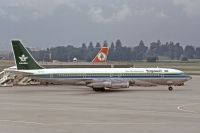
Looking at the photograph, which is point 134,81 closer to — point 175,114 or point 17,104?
point 17,104

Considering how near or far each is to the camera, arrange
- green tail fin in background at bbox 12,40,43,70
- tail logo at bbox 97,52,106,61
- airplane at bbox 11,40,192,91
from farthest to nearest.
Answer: tail logo at bbox 97,52,106,61 < green tail fin in background at bbox 12,40,43,70 < airplane at bbox 11,40,192,91

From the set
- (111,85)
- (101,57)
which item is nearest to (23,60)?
(111,85)

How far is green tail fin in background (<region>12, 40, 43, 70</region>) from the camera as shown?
65500 mm

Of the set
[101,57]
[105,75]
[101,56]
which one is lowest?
[105,75]

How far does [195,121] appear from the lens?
31.8m

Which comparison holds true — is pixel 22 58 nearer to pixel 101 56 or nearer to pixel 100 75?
pixel 100 75

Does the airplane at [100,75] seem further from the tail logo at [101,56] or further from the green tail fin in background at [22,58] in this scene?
the tail logo at [101,56]

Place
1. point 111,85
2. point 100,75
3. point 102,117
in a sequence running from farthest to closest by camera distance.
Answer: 1. point 100,75
2. point 111,85
3. point 102,117

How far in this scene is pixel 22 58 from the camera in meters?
65.8

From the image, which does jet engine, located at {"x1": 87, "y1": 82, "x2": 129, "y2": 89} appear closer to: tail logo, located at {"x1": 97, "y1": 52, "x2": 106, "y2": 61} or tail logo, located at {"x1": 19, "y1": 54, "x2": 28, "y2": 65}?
tail logo, located at {"x1": 19, "y1": 54, "x2": 28, "y2": 65}

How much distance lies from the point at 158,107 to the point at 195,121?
33.3ft

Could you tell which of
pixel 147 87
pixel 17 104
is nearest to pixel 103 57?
pixel 147 87

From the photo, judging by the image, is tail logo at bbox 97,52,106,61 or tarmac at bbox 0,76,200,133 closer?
tarmac at bbox 0,76,200,133

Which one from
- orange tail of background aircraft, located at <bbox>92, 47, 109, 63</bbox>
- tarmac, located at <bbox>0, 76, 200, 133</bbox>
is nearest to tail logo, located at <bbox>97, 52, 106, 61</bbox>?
orange tail of background aircraft, located at <bbox>92, 47, 109, 63</bbox>
